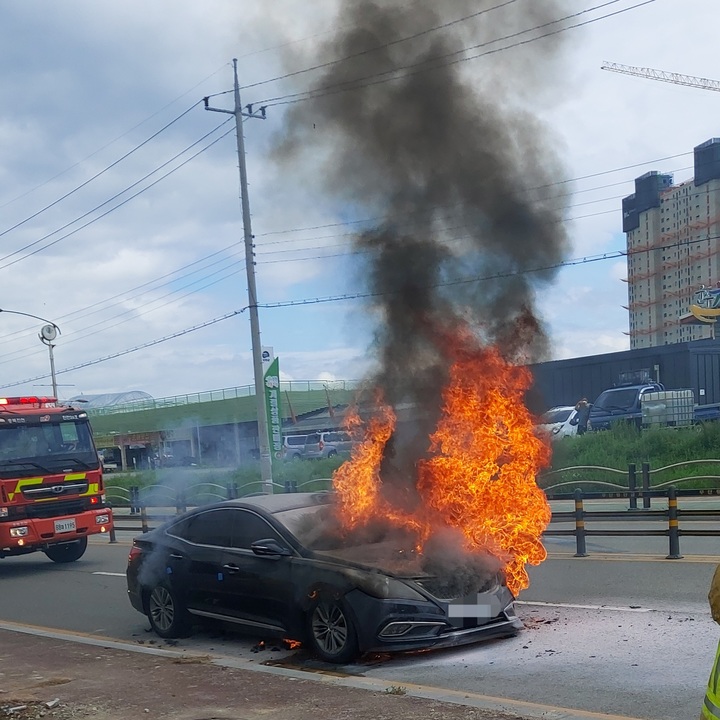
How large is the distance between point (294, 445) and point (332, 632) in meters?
32.2

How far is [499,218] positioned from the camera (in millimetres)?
9711

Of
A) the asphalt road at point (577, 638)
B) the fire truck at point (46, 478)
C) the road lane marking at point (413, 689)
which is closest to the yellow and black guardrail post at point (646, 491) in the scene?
the asphalt road at point (577, 638)

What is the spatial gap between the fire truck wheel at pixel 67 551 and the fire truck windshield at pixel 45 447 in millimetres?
1867

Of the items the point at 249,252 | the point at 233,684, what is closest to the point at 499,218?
the point at 233,684

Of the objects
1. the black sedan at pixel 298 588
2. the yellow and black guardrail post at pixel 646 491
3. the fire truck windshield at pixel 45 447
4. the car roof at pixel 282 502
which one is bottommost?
the yellow and black guardrail post at pixel 646 491

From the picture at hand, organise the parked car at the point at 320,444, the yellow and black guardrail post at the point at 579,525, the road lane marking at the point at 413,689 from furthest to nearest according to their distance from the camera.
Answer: the parked car at the point at 320,444 < the yellow and black guardrail post at the point at 579,525 < the road lane marking at the point at 413,689

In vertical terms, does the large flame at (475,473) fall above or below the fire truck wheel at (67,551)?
above

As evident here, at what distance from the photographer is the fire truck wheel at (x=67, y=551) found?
53.8 feet

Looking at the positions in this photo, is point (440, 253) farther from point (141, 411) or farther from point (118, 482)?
point (141, 411)

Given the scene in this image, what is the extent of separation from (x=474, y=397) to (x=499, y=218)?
6.78 feet

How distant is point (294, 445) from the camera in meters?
39.4

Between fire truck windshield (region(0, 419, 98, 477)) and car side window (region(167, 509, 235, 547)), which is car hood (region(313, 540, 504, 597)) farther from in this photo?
fire truck windshield (region(0, 419, 98, 477))

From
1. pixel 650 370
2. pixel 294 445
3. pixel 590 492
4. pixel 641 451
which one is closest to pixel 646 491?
pixel 590 492

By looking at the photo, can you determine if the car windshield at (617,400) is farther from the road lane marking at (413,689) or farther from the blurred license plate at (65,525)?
the road lane marking at (413,689)
